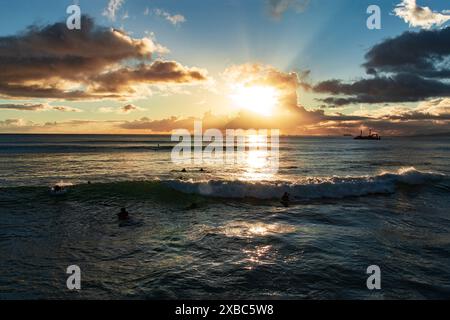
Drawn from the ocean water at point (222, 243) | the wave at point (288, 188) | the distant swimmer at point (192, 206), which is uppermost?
the wave at point (288, 188)

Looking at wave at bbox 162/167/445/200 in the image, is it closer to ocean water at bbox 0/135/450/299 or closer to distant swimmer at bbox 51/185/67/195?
ocean water at bbox 0/135/450/299

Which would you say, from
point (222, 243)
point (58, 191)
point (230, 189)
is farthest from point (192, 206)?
point (58, 191)

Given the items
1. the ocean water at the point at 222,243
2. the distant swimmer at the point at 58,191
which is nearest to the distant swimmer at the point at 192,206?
the ocean water at the point at 222,243

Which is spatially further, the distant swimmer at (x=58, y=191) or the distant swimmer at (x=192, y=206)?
the distant swimmer at (x=58, y=191)

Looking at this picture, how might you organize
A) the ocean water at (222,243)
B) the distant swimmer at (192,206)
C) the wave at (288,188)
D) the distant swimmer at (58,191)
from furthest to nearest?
the wave at (288,188)
the distant swimmer at (58,191)
the distant swimmer at (192,206)
the ocean water at (222,243)

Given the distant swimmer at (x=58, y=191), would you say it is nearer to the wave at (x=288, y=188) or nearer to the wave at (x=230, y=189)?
the wave at (x=230, y=189)

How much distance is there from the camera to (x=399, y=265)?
10875mm

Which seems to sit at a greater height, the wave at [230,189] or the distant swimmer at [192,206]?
the wave at [230,189]

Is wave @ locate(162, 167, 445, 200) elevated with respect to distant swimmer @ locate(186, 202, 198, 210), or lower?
elevated

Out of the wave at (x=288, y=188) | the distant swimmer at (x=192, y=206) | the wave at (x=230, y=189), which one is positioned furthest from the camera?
the wave at (x=288, y=188)

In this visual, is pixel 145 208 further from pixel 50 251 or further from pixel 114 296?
pixel 114 296

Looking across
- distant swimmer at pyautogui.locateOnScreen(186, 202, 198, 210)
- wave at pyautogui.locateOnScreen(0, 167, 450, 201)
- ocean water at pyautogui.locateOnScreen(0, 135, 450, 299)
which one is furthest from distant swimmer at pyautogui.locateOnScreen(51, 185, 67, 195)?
distant swimmer at pyautogui.locateOnScreen(186, 202, 198, 210)

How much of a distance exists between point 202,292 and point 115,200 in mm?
14775
